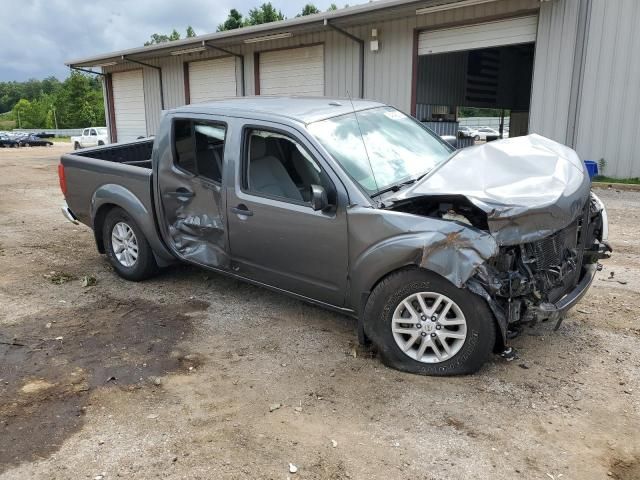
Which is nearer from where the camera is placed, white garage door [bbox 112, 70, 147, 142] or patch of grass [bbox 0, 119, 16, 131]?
Result: white garage door [bbox 112, 70, 147, 142]

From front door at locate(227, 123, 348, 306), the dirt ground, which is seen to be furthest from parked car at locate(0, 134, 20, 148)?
front door at locate(227, 123, 348, 306)

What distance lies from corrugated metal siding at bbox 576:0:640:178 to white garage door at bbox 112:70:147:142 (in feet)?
54.9

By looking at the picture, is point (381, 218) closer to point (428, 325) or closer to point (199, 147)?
point (428, 325)

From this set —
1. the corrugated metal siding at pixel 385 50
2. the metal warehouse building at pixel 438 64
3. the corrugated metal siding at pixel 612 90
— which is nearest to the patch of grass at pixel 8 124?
the metal warehouse building at pixel 438 64

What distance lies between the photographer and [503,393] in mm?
3312

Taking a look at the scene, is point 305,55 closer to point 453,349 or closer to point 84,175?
point 84,175

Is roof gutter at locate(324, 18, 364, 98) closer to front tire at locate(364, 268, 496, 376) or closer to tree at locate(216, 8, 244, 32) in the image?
front tire at locate(364, 268, 496, 376)

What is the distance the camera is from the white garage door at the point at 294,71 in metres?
15.7

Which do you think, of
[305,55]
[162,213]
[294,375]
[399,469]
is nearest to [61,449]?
[294,375]

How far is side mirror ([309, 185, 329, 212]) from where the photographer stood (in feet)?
11.9

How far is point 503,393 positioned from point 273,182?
230 centimetres

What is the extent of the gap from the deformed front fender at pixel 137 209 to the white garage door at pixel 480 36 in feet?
32.1

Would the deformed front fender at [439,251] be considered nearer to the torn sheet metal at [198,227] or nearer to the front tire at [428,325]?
the front tire at [428,325]

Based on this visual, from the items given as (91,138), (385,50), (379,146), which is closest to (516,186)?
(379,146)
